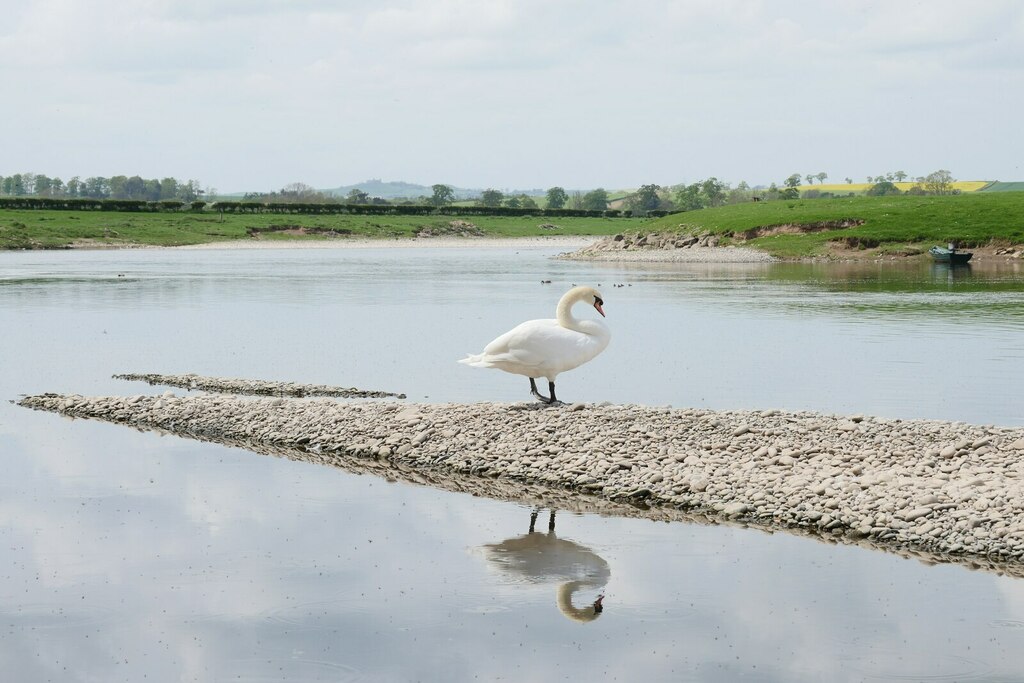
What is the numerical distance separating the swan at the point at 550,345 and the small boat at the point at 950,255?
66444 mm

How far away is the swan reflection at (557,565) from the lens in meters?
13.1

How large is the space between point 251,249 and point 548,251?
95.8ft

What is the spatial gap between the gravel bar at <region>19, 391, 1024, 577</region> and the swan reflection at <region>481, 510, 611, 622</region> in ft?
5.37

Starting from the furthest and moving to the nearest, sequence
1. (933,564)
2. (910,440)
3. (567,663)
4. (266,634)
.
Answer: (910,440) → (933,564) → (266,634) → (567,663)

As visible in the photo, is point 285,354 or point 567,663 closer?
point 567,663

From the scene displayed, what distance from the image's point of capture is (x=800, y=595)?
13133 mm

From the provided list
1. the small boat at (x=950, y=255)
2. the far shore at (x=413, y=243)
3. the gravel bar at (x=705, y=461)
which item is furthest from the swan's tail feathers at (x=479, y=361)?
the far shore at (x=413, y=243)

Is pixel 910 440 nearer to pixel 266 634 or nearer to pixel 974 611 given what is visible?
pixel 974 611

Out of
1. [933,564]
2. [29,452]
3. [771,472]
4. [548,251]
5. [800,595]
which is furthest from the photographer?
[548,251]

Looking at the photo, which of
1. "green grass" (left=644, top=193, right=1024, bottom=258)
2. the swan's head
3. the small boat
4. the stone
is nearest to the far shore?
"green grass" (left=644, top=193, right=1024, bottom=258)

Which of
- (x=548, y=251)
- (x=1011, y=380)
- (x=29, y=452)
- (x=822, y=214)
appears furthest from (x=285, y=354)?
(x=548, y=251)

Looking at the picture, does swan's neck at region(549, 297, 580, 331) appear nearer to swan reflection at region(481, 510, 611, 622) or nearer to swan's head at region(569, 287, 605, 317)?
swan's head at region(569, 287, 605, 317)

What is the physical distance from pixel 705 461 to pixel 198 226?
12463 centimetres

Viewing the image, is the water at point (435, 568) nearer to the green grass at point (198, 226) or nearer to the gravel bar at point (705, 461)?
the gravel bar at point (705, 461)
